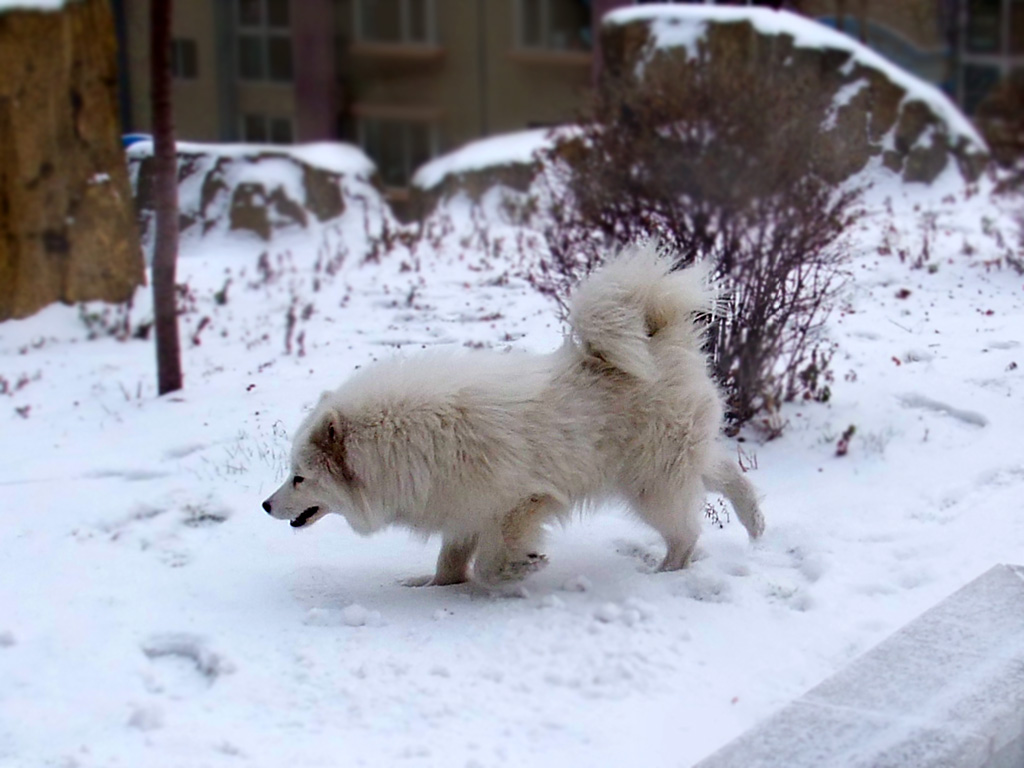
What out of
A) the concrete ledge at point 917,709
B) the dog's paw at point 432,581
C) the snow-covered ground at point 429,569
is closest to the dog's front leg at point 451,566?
the dog's paw at point 432,581

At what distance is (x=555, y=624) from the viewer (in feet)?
14.1

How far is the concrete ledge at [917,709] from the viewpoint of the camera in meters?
3.34

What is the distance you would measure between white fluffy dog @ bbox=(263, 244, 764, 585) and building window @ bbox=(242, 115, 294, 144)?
46.5ft

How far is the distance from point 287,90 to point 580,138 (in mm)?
11370

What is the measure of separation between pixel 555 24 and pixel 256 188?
25.5 ft

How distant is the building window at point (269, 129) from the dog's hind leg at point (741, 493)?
14370mm

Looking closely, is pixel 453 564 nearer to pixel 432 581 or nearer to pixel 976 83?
pixel 432 581

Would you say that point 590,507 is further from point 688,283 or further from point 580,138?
point 580,138

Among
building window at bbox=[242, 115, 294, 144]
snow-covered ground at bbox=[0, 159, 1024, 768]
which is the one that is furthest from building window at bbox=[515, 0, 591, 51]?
snow-covered ground at bbox=[0, 159, 1024, 768]

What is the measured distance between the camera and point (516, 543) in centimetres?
455

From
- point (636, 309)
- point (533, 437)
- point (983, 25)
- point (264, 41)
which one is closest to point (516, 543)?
point (533, 437)

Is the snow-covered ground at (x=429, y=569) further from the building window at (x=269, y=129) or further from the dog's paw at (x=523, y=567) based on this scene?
the building window at (x=269, y=129)

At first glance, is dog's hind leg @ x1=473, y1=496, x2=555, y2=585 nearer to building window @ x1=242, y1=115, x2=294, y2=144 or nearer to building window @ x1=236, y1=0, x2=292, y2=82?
building window @ x1=242, y1=115, x2=294, y2=144

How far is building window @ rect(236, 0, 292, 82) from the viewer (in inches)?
722
